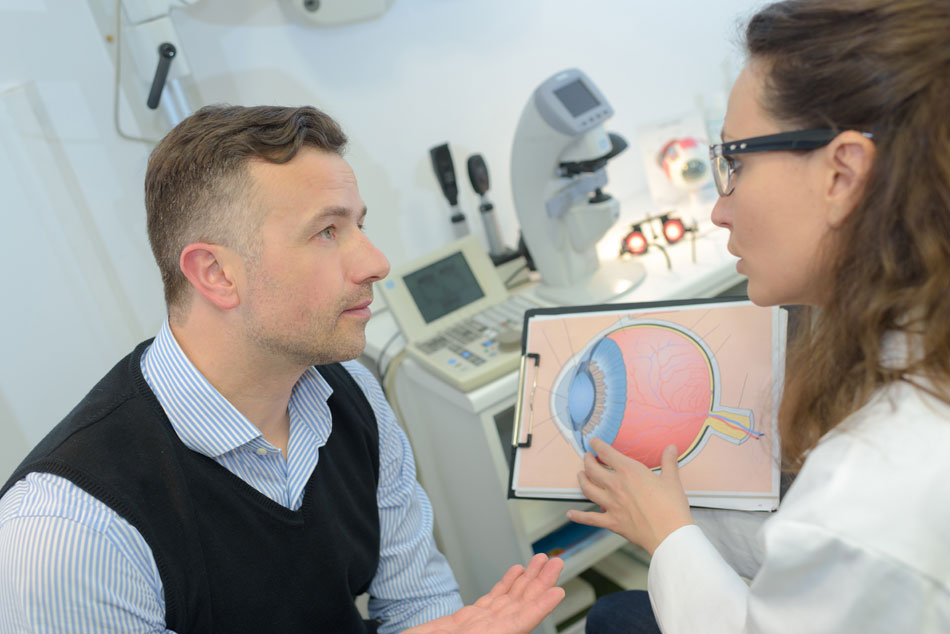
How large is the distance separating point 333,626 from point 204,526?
0.27 meters

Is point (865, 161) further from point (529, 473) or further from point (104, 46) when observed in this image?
point (104, 46)

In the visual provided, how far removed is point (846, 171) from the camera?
2.51 ft

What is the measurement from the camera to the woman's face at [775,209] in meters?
0.80

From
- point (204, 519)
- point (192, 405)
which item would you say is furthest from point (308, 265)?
point (204, 519)

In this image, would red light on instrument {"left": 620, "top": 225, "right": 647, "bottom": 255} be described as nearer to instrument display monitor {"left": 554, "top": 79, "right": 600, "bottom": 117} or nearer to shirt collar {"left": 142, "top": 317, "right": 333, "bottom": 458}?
instrument display monitor {"left": 554, "top": 79, "right": 600, "bottom": 117}

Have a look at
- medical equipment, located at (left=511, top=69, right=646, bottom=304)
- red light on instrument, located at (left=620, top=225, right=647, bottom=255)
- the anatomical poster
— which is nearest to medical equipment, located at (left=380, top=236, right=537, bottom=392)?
medical equipment, located at (left=511, top=69, right=646, bottom=304)

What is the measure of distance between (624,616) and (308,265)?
0.73 m

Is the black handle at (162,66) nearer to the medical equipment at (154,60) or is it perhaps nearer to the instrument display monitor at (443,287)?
the medical equipment at (154,60)

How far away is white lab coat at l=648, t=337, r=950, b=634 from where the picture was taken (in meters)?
0.65

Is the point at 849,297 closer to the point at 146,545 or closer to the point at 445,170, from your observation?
the point at 146,545

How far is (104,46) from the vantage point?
158 centimetres

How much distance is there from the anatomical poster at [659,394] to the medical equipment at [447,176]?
2.41ft

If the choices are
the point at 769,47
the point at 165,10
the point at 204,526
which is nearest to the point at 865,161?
the point at 769,47

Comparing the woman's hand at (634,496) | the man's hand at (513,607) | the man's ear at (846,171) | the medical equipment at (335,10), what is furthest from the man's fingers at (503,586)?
the medical equipment at (335,10)
